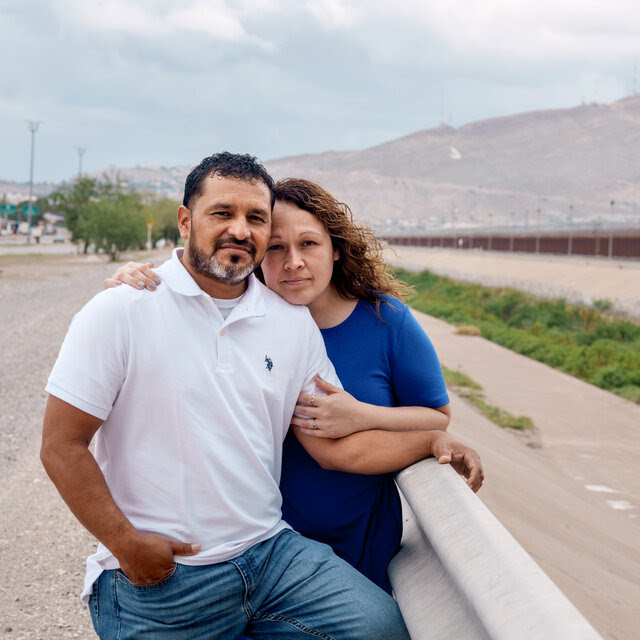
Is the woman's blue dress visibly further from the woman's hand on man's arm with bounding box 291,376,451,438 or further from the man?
the man

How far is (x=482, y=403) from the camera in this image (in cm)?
1262

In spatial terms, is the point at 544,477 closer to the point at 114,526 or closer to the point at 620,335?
the point at 114,526

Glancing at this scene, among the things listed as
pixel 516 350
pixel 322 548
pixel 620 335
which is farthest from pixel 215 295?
pixel 620 335

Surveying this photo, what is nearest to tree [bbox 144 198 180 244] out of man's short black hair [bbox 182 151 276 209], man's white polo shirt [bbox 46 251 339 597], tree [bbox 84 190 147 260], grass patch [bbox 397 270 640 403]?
tree [bbox 84 190 147 260]

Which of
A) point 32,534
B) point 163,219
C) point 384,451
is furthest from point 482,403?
point 163,219

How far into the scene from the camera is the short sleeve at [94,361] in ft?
7.34

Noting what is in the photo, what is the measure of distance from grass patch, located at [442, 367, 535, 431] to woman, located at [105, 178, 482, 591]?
9.04 m

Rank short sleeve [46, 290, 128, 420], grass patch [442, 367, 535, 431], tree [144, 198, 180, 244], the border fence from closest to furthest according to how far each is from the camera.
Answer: short sleeve [46, 290, 128, 420]
grass patch [442, 367, 535, 431]
the border fence
tree [144, 198, 180, 244]

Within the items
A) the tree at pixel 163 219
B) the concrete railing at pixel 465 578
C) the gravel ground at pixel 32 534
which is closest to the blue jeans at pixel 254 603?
the concrete railing at pixel 465 578

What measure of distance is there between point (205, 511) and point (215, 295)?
0.70 metres

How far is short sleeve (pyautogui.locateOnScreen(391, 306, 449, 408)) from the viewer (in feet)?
9.19

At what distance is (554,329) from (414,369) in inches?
930

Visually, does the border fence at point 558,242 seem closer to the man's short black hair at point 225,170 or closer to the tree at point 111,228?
the tree at point 111,228

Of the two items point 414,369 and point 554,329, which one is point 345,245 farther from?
point 554,329
